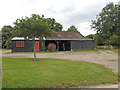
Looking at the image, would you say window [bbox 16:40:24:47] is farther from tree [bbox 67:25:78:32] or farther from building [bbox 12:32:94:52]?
tree [bbox 67:25:78:32]

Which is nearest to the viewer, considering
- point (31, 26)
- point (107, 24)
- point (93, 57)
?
point (31, 26)

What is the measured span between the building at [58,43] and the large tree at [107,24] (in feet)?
33.5

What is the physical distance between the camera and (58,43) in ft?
80.6

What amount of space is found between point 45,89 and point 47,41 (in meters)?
21.1

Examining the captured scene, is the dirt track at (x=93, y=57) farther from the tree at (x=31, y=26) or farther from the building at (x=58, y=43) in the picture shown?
the building at (x=58, y=43)

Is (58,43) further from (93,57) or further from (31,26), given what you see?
(31,26)

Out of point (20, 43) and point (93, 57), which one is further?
point (20, 43)

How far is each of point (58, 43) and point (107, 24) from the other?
19.1 m

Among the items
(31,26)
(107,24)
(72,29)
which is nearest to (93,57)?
(31,26)

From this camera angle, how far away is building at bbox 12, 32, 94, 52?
22016 millimetres

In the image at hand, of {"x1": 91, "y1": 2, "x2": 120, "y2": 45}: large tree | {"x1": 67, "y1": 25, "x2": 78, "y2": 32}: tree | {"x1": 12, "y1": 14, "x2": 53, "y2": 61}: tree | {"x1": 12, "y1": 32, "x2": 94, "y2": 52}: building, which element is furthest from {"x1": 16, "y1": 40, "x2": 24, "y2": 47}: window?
{"x1": 67, "y1": 25, "x2": 78, "y2": 32}: tree

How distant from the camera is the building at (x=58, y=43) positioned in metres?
22.0

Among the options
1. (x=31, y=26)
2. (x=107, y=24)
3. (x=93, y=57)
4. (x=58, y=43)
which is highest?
(x=107, y=24)

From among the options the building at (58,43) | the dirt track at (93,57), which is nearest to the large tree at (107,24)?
the building at (58,43)
